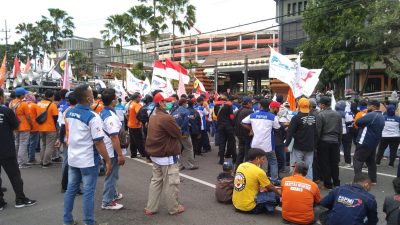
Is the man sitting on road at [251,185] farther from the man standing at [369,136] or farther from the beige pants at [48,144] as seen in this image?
the beige pants at [48,144]

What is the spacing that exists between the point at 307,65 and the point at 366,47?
4.28m

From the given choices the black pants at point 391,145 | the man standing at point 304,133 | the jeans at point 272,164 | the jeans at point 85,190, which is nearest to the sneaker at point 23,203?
the jeans at point 85,190

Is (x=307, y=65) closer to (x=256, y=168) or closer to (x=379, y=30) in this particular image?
(x=379, y=30)

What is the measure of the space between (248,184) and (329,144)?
2.57 meters

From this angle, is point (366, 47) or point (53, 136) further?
point (366, 47)

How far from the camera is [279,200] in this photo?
18.9 feet

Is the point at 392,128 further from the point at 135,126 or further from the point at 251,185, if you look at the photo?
the point at 135,126

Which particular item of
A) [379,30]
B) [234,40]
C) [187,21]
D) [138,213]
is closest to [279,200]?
[138,213]

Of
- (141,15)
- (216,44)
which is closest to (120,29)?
(141,15)

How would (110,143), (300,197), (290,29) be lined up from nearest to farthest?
(300,197) < (110,143) < (290,29)

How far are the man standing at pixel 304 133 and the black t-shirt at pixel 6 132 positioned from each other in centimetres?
484

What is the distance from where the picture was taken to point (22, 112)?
883cm

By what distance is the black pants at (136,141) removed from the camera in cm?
1018

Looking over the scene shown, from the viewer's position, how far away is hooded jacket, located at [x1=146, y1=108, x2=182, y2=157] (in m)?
5.55
